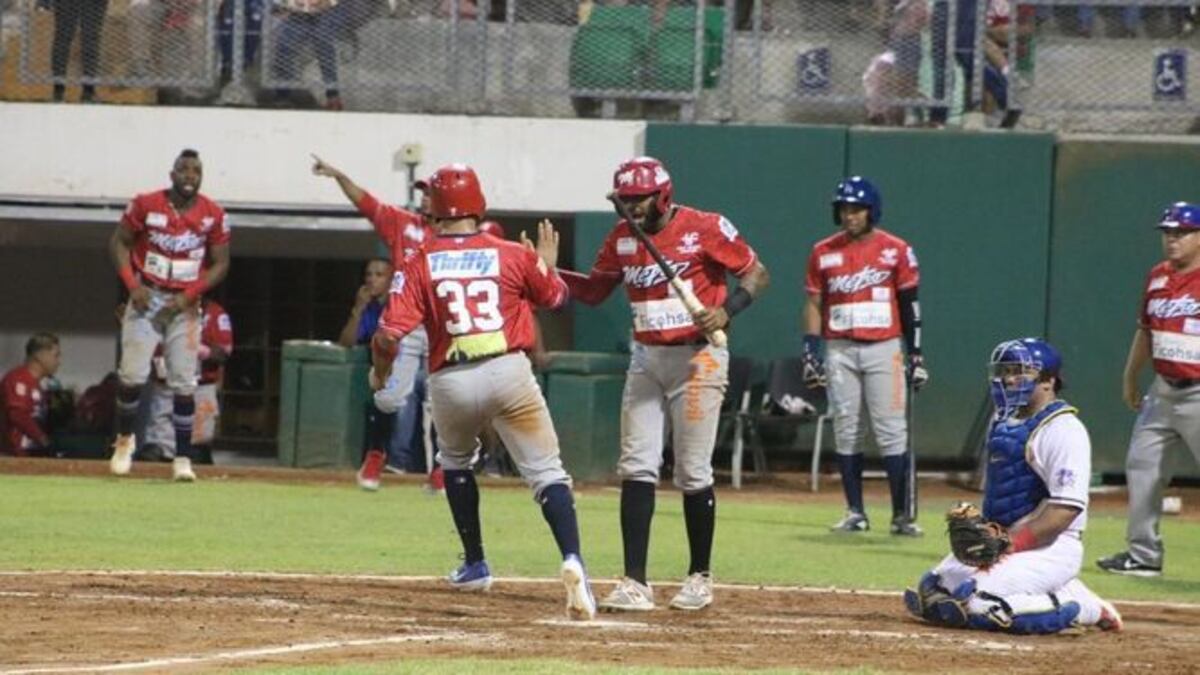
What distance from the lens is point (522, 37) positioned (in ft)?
64.3

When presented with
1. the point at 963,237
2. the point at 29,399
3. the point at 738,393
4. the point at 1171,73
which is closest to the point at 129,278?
the point at 29,399

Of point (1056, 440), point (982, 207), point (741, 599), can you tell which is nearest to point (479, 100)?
point (982, 207)

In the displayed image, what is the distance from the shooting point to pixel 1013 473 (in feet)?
31.6

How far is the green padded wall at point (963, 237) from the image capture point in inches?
760

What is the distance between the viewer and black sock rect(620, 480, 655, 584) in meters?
10.0

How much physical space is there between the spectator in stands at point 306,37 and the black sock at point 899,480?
23.4ft

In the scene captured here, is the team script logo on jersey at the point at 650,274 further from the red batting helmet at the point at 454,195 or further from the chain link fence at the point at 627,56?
the chain link fence at the point at 627,56

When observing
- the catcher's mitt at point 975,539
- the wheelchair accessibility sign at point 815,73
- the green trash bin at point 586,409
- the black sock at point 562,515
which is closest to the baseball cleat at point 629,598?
the black sock at point 562,515

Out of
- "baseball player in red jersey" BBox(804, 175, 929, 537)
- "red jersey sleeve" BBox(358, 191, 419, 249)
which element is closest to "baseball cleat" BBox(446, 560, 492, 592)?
"baseball player in red jersey" BBox(804, 175, 929, 537)

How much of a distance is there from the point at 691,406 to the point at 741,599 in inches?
39.5

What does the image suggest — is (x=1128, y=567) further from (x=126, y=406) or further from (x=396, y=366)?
(x=126, y=406)

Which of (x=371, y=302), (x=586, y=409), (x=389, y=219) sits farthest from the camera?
(x=586, y=409)

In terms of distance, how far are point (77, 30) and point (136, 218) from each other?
12.0 feet

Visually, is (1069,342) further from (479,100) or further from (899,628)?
(899,628)
